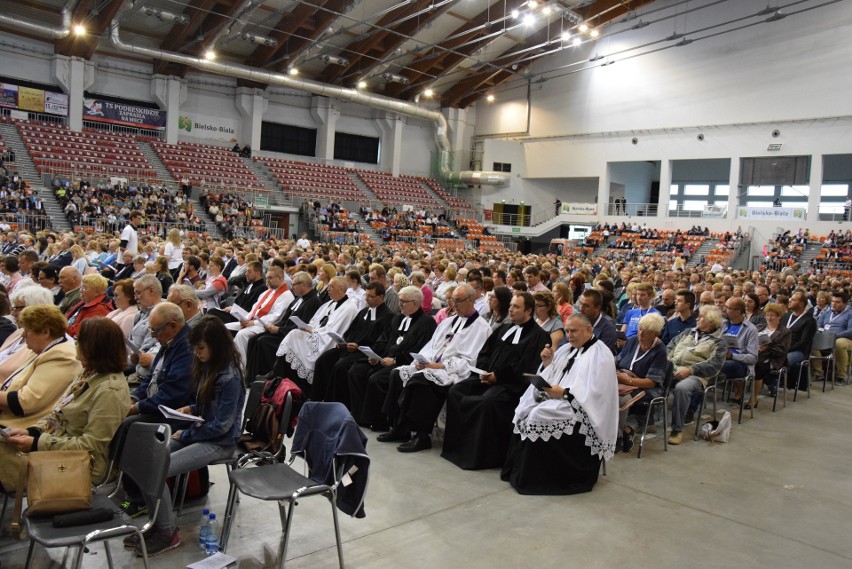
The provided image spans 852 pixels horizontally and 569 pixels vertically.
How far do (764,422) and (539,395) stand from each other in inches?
135

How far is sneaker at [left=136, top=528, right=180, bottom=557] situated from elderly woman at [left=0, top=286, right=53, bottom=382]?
1380 millimetres

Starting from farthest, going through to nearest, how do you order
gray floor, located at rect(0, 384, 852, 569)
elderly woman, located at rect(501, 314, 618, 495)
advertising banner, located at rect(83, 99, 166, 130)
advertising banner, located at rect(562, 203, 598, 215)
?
1. advertising banner, located at rect(562, 203, 598, 215)
2. advertising banner, located at rect(83, 99, 166, 130)
3. elderly woman, located at rect(501, 314, 618, 495)
4. gray floor, located at rect(0, 384, 852, 569)

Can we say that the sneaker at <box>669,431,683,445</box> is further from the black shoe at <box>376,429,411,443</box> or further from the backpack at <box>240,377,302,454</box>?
the backpack at <box>240,377,302,454</box>

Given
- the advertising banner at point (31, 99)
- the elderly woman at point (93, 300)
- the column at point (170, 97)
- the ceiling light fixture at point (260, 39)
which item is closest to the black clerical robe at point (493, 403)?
the elderly woman at point (93, 300)

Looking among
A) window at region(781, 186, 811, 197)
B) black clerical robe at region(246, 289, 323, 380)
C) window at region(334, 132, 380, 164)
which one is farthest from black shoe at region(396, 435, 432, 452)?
window at region(334, 132, 380, 164)

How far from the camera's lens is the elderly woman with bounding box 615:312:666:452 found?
17.3ft

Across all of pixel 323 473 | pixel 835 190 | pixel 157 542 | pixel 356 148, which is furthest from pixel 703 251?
pixel 157 542

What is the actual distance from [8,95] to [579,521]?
87.6 feet

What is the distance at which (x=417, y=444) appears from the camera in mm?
5242

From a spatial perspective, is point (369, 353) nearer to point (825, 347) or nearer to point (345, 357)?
point (345, 357)

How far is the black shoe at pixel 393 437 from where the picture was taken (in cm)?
543

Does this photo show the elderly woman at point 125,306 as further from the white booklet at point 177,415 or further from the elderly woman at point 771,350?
the elderly woman at point 771,350

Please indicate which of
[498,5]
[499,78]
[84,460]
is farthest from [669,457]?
[499,78]

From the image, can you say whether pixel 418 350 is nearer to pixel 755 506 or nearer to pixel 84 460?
pixel 755 506
